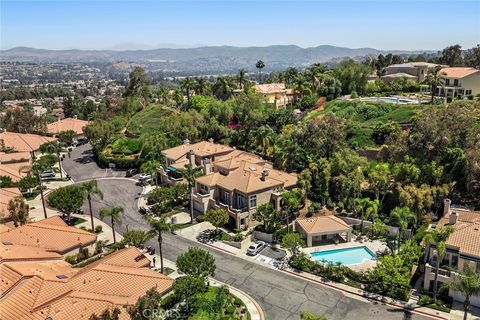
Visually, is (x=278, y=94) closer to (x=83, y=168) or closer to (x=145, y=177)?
(x=145, y=177)

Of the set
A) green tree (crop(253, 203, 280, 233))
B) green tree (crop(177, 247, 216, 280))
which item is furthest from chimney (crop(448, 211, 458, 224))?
green tree (crop(177, 247, 216, 280))

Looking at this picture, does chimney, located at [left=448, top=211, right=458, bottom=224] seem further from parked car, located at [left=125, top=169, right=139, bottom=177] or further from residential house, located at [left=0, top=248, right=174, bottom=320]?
parked car, located at [left=125, top=169, right=139, bottom=177]

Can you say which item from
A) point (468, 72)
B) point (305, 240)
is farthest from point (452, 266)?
point (468, 72)

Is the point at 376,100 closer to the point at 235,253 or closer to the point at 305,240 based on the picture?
the point at 305,240

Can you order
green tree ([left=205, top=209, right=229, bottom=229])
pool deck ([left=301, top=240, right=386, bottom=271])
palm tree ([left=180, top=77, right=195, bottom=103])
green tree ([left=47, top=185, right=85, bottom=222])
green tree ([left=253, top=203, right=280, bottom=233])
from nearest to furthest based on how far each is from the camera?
pool deck ([left=301, top=240, right=386, bottom=271]), green tree ([left=253, top=203, right=280, bottom=233]), green tree ([left=205, top=209, right=229, bottom=229]), green tree ([left=47, top=185, right=85, bottom=222]), palm tree ([left=180, top=77, right=195, bottom=103])

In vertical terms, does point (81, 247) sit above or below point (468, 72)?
below

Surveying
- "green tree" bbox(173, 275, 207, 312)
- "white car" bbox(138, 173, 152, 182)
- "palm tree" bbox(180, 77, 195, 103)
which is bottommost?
"white car" bbox(138, 173, 152, 182)

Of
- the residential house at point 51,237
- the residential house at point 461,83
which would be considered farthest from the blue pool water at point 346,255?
the residential house at point 461,83
